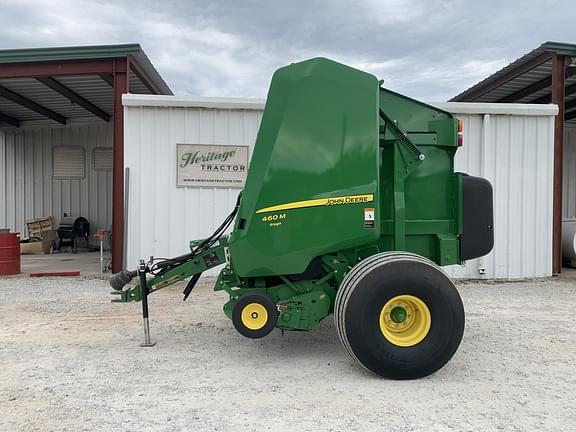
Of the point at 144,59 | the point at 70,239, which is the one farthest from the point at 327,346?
the point at 70,239

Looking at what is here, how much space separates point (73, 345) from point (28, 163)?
13036mm

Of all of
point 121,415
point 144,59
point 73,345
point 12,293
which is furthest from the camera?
point 144,59

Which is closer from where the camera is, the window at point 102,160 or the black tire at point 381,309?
the black tire at point 381,309

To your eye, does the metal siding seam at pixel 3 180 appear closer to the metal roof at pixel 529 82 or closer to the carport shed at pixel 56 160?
the carport shed at pixel 56 160

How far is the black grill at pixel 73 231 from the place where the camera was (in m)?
15.1

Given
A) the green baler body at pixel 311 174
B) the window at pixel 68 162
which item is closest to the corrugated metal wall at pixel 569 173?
the green baler body at pixel 311 174

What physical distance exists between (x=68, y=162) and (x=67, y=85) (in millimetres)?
4558

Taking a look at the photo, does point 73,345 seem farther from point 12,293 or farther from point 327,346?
point 12,293

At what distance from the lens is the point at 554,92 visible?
32.6 ft

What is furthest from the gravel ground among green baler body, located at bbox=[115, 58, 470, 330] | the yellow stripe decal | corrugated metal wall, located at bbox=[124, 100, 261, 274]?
corrugated metal wall, located at bbox=[124, 100, 261, 274]

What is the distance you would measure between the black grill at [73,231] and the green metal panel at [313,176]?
41.1 feet

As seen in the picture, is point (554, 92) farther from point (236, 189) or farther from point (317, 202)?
point (317, 202)

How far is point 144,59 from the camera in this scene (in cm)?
1050

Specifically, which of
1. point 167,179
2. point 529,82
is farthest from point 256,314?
point 529,82
